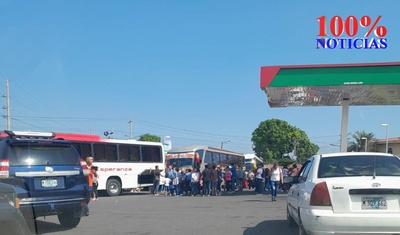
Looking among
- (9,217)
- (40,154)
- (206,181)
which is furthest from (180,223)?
(206,181)

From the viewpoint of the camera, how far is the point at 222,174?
26.2 metres

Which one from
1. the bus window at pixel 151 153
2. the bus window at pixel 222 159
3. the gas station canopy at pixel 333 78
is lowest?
the bus window at pixel 222 159

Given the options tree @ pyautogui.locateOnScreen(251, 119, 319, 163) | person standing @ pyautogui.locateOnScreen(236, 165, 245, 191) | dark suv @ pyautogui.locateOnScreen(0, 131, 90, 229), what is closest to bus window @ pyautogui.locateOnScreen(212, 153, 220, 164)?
person standing @ pyautogui.locateOnScreen(236, 165, 245, 191)

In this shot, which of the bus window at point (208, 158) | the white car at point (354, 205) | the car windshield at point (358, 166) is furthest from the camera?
the bus window at point (208, 158)

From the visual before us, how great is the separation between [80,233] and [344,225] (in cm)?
563

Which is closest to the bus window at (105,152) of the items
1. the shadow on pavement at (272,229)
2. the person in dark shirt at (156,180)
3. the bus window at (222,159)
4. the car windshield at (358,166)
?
the person in dark shirt at (156,180)

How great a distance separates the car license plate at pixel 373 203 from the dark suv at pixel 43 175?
590 centimetres

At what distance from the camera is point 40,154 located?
30.7 ft

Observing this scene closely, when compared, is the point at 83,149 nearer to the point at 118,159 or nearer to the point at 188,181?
the point at 118,159

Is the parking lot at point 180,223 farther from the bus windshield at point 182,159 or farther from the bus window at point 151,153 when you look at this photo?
the bus windshield at point 182,159

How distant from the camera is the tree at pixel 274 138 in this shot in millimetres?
78375

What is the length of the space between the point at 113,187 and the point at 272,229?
16.0 metres

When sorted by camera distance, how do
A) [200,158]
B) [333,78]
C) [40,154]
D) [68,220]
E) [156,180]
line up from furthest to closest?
[200,158], [156,180], [333,78], [68,220], [40,154]

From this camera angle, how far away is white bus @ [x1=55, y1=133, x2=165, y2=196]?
23672 mm
